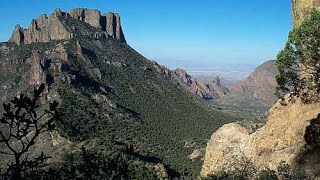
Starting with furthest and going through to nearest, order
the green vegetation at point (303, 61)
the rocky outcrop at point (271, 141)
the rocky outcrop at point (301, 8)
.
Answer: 1. the rocky outcrop at point (301, 8)
2. the rocky outcrop at point (271, 141)
3. the green vegetation at point (303, 61)

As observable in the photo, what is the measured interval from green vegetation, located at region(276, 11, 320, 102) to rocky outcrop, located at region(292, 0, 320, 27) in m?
8.98

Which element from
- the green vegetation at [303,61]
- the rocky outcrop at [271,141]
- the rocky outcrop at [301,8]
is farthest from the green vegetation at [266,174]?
the rocky outcrop at [301,8]

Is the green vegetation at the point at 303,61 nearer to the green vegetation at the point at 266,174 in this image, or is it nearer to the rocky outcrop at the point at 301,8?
the green vegetation at the point at 266,174

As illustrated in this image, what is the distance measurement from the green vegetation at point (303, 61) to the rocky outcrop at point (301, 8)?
8.98m

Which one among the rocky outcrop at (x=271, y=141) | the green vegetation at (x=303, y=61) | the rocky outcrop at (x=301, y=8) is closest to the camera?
the green vegetation at (x=303, y=61)

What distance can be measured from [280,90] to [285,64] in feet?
16.2

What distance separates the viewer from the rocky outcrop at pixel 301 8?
4834 centimetres

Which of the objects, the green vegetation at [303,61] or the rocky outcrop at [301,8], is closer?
the green vegetation at [303,61]

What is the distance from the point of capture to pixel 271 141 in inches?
1879

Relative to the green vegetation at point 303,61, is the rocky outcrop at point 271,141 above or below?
below

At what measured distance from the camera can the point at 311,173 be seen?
40812mm

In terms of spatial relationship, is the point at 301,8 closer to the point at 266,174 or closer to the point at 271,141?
the point at 271,141


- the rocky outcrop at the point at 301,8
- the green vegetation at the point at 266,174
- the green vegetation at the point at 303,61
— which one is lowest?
the green vegetation at the point at 266,174

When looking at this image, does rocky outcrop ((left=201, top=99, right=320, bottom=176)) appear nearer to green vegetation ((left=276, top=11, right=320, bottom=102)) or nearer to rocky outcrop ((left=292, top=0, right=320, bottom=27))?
green vegetation ((left=276, top=11, right=320, bottom=102))
